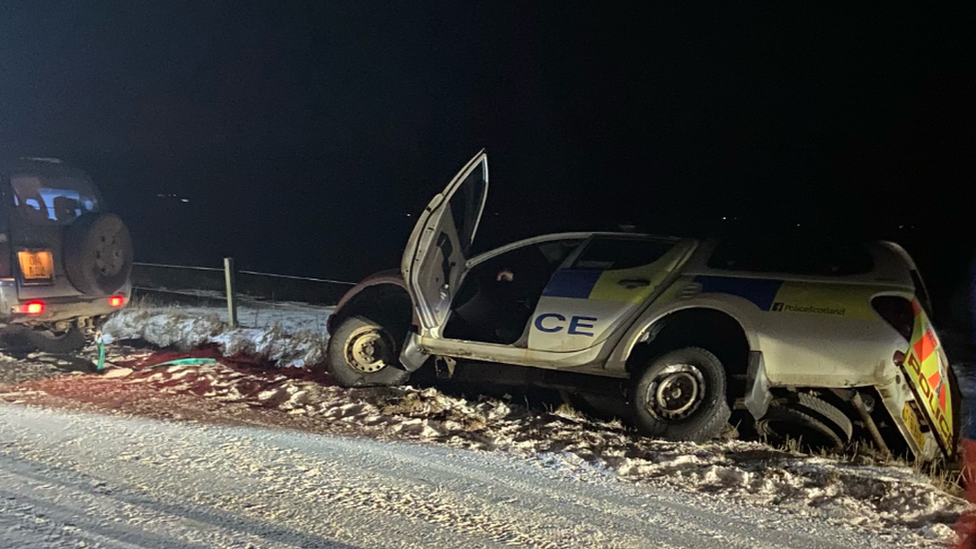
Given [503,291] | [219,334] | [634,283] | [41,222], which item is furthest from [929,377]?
[41,222]

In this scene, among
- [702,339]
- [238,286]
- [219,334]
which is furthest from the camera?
[238,286]

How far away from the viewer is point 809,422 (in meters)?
5.10

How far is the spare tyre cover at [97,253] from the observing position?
24.8 feet

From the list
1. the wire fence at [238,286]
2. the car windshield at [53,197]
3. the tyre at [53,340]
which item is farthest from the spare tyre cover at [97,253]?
the wire fence at [238,286]

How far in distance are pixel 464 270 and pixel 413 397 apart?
1.23 m

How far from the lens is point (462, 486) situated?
162 inches

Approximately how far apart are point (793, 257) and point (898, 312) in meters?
0.76

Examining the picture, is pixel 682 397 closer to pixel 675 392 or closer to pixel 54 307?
pixel 675 392

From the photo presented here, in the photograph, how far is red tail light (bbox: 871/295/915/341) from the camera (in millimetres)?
4613

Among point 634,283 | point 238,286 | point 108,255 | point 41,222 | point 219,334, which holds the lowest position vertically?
point 238,286

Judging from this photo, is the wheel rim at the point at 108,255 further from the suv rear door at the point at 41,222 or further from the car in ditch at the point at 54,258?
the suv rear door at the point at 41,222

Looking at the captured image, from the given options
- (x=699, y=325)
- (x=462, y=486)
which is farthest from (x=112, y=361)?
(x=699, y=325)

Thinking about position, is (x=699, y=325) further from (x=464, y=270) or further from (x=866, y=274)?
(x=464, y=270)

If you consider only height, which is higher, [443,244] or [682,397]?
[443,244]
